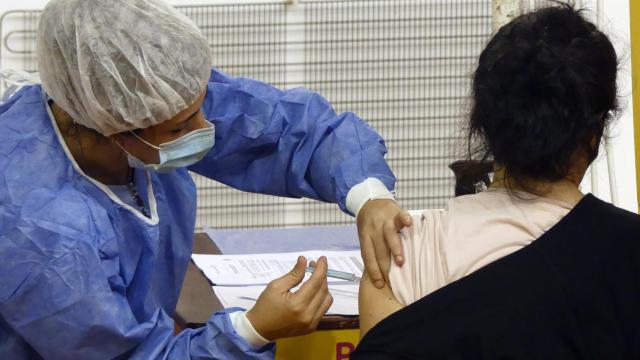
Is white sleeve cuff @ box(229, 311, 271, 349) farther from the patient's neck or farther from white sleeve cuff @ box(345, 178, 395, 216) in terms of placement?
the patient's neck

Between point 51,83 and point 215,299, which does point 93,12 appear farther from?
point 215,299

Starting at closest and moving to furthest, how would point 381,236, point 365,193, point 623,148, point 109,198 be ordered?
point 381,236 < point 109,198 < point 365,193 < point 623,148

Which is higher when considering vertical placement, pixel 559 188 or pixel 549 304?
pixel 559 188

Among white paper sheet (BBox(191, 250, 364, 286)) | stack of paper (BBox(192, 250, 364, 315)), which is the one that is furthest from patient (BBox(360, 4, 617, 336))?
white paper sheet (BBox(191, 250, 364, 286))

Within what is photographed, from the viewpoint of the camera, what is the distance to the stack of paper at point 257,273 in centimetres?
188

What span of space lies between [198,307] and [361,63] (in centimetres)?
206

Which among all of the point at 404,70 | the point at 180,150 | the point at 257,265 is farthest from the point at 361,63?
the point at 180,150

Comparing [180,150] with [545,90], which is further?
[180,150]

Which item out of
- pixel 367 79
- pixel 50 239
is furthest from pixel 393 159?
pixel 50 239

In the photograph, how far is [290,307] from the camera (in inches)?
61.4

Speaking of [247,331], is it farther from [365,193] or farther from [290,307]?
[365,193]

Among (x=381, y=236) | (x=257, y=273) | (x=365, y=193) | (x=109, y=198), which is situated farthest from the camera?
(x=257, y=273)

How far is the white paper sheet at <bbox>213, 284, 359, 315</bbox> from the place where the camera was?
1814 mm

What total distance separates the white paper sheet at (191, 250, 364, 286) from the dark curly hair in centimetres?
75
